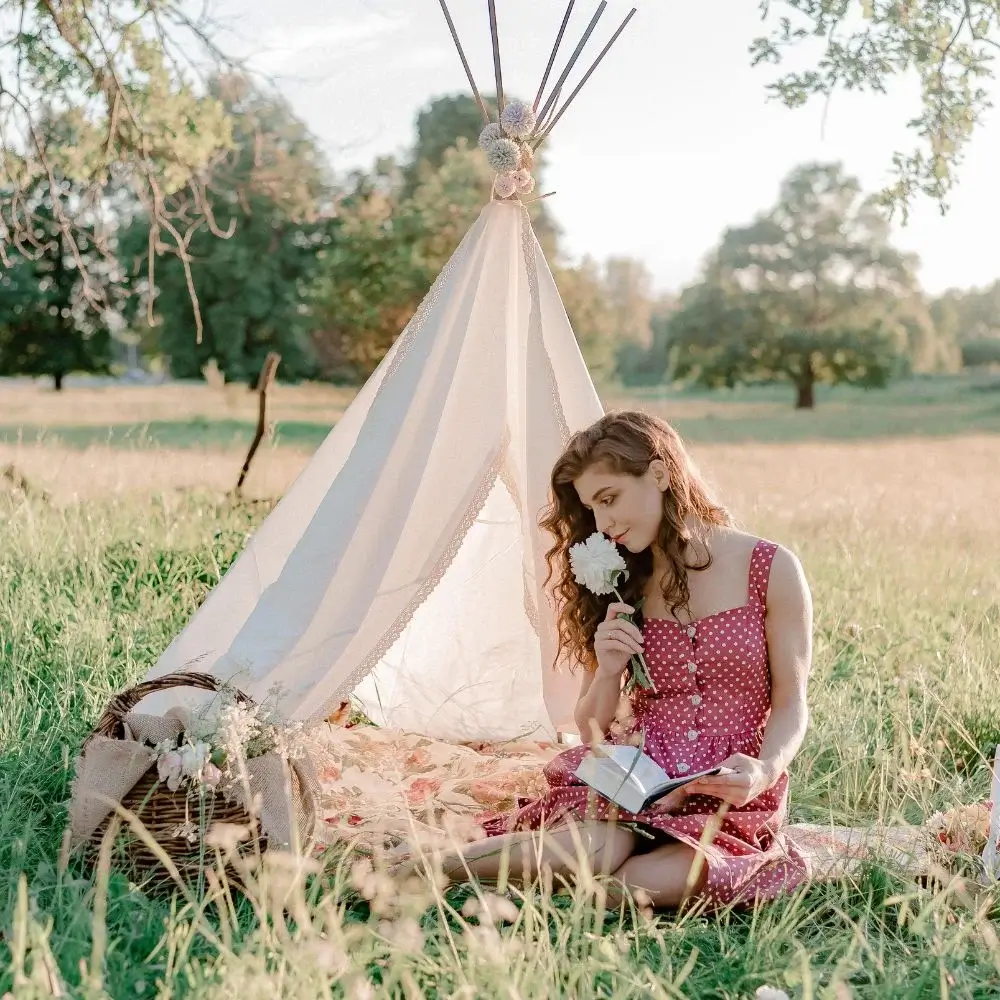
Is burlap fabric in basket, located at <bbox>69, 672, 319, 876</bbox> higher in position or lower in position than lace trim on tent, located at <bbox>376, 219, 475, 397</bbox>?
lower

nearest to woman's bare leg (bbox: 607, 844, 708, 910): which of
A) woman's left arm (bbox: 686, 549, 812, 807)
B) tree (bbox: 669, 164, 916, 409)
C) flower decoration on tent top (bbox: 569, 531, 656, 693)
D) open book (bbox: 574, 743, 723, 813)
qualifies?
open book (bbox: 574, 743, 723, 813)

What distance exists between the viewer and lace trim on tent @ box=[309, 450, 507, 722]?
116 inches

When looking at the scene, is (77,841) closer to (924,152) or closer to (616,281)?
(924,152)

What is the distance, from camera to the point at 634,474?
2.70 meters

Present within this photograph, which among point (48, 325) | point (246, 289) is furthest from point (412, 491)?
point (48, 325)

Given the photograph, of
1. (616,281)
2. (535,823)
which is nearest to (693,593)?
(535,823)

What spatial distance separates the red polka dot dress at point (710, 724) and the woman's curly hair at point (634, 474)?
0.11 metres

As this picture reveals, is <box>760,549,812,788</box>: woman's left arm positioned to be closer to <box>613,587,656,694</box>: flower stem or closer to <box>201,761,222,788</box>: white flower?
<box>613,587,656,694</box>: flower stem

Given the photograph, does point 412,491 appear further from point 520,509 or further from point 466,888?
point 466,888

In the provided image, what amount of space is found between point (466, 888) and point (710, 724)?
2.14 ft

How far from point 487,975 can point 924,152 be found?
3.98 m

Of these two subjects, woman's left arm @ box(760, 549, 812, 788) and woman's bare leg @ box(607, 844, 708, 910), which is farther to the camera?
woman's left arm @ box(760, 549, 812, 788)

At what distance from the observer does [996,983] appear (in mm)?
2146

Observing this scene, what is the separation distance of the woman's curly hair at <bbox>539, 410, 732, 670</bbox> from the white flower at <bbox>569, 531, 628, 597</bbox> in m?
0.17
